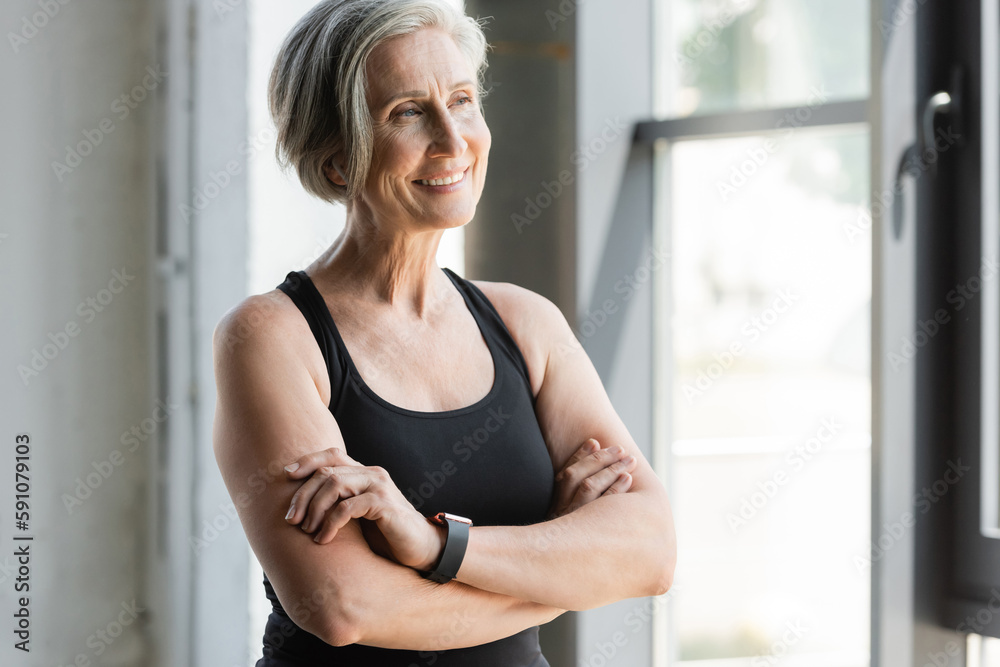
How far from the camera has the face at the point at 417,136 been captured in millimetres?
1395

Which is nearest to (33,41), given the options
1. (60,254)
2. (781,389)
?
(60,254)

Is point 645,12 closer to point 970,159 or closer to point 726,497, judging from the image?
point 970,159

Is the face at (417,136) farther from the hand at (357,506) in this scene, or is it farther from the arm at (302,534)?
the hand at (357,506)

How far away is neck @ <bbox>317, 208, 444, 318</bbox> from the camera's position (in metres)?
1.47

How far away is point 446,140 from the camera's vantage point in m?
1.39

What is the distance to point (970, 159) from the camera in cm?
202

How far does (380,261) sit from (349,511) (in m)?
0.47

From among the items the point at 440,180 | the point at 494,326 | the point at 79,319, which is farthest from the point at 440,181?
the point at 79,319

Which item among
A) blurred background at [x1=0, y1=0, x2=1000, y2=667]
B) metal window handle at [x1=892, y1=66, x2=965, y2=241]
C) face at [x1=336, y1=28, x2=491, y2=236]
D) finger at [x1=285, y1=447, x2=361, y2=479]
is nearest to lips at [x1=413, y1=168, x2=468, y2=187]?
face at [x1=336, y1=28, x2=491, y2=236]

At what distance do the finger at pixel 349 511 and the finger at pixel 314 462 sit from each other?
65 mm

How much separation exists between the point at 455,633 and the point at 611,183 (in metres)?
1.68

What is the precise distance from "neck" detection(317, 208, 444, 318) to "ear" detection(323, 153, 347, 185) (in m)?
0.06

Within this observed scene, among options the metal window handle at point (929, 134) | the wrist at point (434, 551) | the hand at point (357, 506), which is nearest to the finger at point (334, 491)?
the hand at point (357, 506)

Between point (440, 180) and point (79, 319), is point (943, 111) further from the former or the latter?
point (79, 319)
